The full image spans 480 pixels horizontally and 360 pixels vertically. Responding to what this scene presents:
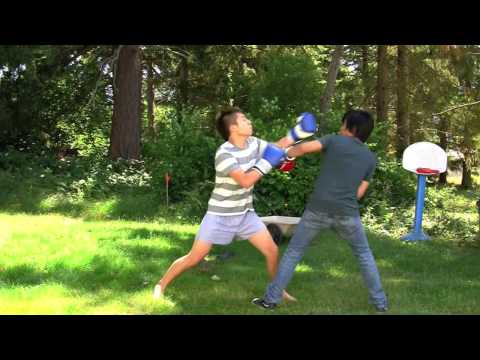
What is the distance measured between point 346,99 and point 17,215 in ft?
54.9

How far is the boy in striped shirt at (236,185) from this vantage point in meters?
4.83

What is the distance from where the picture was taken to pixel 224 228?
4.96 metres

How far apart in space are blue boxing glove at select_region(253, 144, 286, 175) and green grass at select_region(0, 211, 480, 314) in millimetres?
1281

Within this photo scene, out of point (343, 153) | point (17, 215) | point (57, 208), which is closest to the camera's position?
point (343, 153)

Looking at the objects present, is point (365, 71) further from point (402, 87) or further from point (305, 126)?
point (305, 126)

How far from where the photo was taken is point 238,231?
500 cm

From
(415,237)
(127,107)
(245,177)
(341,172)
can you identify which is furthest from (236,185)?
(127,107)

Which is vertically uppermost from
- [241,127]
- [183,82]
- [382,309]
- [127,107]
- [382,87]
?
[183,82]

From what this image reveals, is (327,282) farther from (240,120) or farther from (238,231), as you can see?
(240,120)

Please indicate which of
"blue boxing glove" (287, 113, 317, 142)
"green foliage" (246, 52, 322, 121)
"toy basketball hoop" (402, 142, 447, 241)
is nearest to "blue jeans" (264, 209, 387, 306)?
"blue boxing glove" (287, 113, 317, 142)

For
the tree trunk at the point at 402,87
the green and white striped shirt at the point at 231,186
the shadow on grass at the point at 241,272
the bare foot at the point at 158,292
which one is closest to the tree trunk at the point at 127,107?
the shadow on grass at the point at 241,272

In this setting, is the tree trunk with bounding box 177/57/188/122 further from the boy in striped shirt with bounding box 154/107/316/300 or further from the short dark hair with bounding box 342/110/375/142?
the short dark hair with bounding box 342/110/375/142

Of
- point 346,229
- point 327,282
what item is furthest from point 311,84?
point 346,229

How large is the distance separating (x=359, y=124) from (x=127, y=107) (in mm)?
11843
